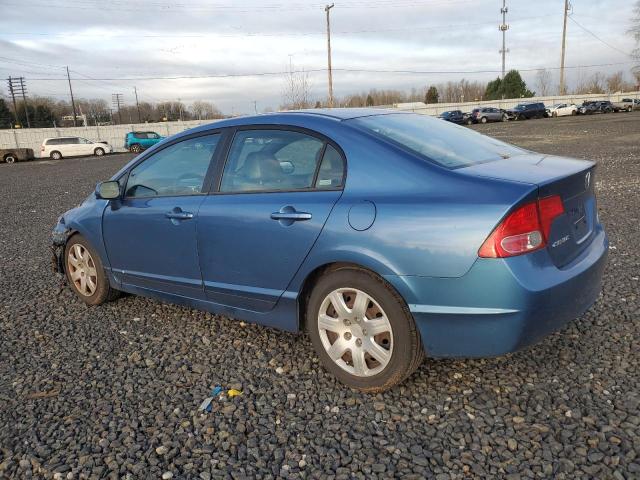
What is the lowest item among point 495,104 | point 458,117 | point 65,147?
point 65,147

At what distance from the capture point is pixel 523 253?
250 centimetres

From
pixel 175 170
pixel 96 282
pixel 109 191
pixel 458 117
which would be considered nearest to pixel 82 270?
pixel 96 282

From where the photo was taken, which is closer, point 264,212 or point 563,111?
point 264,212

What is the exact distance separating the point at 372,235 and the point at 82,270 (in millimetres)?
3067

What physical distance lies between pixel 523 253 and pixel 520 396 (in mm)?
885

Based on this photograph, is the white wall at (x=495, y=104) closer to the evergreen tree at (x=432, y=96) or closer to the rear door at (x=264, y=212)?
the evergreen tree at (x=432, y=96)

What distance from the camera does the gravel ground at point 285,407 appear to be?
7.93 ft

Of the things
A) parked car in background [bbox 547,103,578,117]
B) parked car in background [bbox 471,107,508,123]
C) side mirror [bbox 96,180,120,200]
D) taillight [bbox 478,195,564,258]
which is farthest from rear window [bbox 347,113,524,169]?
parked car in background [bbox 547,103,578,117]

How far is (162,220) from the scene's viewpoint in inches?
149

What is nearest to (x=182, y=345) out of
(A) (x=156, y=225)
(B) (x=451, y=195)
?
(A) (x=156, y=225)

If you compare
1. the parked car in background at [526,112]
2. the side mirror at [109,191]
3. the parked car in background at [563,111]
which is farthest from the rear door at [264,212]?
the parked car in background at [563,111]

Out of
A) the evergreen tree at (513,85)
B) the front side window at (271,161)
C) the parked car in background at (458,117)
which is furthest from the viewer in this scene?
the evergreen tree at (513,85)

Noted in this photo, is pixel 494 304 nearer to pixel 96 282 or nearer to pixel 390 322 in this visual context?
pixel 390 322

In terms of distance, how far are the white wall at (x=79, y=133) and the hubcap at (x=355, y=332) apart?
43.4 meters
